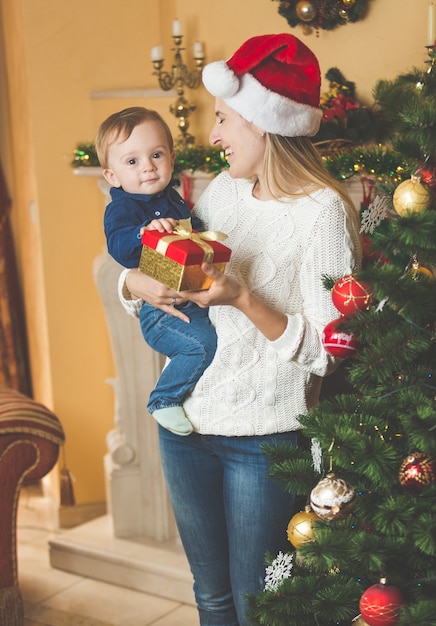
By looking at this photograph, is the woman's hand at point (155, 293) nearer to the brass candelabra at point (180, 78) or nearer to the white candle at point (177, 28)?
the brass candelabra at point (180, 78)

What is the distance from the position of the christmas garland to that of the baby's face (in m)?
0.93

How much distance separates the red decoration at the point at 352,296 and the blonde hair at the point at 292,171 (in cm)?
22

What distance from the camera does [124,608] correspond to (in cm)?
289

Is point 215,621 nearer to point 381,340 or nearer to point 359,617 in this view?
point 359,617

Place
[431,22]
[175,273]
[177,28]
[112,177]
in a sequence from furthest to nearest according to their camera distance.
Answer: [177,28]
[431,22]
[112,177]
[175,273]

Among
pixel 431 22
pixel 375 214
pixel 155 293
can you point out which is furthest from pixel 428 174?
pixel 431 22

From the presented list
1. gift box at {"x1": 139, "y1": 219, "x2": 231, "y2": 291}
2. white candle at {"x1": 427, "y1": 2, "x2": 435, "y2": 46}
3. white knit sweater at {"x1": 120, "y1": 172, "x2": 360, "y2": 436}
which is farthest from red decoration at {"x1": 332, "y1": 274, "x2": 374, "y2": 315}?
white candle at {"x1": 427, "y1": 2, "x2": 435, "y2": 46}

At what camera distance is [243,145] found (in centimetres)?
165

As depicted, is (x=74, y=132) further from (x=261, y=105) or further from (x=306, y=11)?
(x=261, y=105)

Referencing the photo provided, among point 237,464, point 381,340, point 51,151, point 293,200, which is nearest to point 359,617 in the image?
point 237,464

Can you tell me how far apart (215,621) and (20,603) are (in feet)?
3.25

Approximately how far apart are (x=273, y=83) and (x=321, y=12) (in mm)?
998

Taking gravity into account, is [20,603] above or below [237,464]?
below

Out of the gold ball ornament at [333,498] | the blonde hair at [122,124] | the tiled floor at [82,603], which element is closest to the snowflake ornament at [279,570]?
the gold ball ornament at [333,498]
